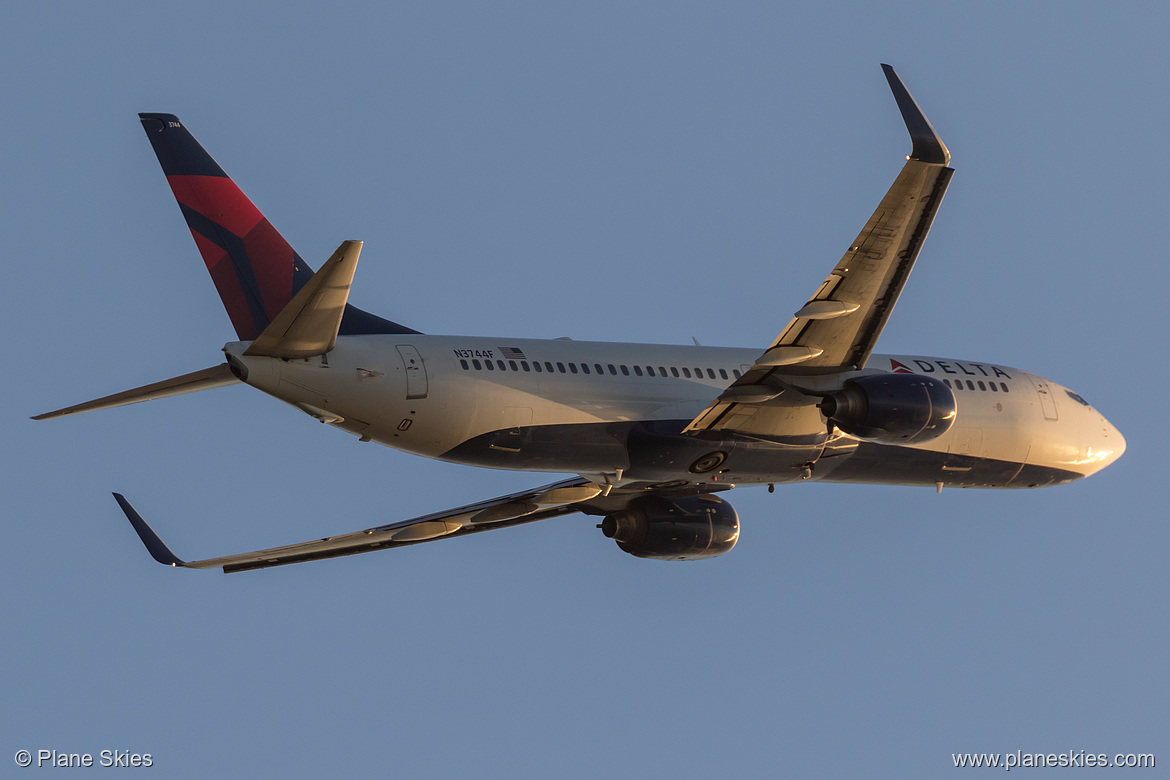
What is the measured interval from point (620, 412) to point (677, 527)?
498 centimetres

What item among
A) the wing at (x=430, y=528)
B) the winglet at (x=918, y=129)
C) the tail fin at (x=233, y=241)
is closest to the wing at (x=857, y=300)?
the winglet at (x=918, y=129)

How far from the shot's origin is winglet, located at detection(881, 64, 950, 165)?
22719 millimetres

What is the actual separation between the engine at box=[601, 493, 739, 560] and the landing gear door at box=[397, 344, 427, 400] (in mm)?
8037

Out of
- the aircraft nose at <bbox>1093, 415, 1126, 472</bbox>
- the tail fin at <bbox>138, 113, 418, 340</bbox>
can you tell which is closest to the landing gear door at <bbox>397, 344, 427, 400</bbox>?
the tail fin at <bbox>138, 113, 418, 340</bbox>

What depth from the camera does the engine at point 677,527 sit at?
3189 centimetres

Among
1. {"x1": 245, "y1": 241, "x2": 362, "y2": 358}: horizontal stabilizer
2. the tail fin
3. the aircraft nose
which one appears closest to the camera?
{"x1": 245, "y1": 241, "x2": 362, "y2": 358}: horizontal stabilizer

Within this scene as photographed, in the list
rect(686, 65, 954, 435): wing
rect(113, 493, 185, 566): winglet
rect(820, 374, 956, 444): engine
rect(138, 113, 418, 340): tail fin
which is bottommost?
rect(113, 493, 185, 566): winglet

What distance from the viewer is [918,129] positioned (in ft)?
74.5

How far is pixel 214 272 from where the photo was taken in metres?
27.2

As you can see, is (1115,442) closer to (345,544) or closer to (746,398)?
(746,398)

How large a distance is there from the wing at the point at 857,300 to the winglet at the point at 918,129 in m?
0.01

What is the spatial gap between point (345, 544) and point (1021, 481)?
1423cm

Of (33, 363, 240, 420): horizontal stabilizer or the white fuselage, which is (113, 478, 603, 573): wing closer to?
the white fuselage

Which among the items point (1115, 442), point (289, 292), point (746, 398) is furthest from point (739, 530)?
point (289, 292)
